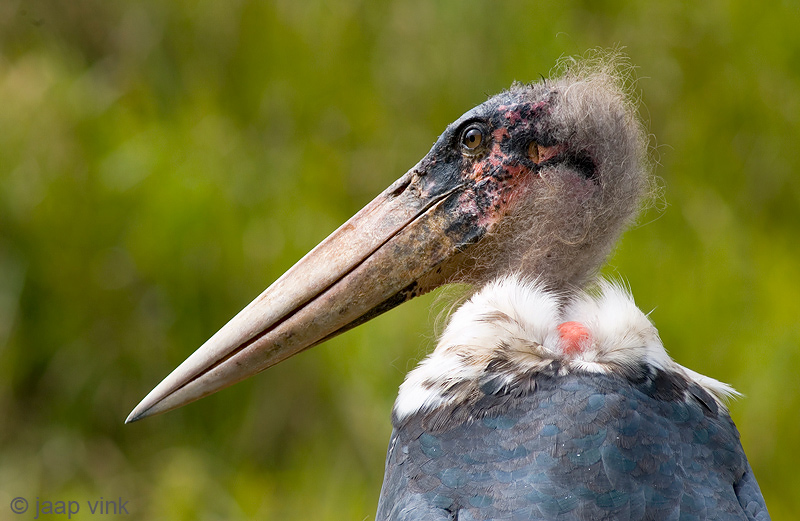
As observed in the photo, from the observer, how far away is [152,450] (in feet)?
11.5

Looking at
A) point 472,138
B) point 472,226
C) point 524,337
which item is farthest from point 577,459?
point 472,138

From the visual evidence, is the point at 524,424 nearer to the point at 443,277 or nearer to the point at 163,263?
the point at 443,277

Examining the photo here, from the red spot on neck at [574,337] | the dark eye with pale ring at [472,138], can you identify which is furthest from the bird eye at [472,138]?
the red spot on neck at [574,337]

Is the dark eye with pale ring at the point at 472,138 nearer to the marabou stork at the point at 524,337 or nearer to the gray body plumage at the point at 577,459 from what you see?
the marabou stork at the point at 524,337

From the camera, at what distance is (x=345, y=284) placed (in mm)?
1604

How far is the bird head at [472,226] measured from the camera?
5.19ft

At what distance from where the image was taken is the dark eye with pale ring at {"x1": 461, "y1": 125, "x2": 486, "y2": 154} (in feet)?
5.34

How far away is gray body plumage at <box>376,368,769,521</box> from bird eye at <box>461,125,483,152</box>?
19.2 inches

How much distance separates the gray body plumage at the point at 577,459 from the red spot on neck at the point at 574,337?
0.25 feet

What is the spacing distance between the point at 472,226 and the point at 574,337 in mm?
332

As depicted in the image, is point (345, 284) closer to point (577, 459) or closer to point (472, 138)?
point (472, 138)

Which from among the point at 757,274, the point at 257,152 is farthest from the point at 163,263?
the point at 757,274

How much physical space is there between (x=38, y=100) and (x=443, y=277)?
8.76 ft

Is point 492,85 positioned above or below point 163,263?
above
